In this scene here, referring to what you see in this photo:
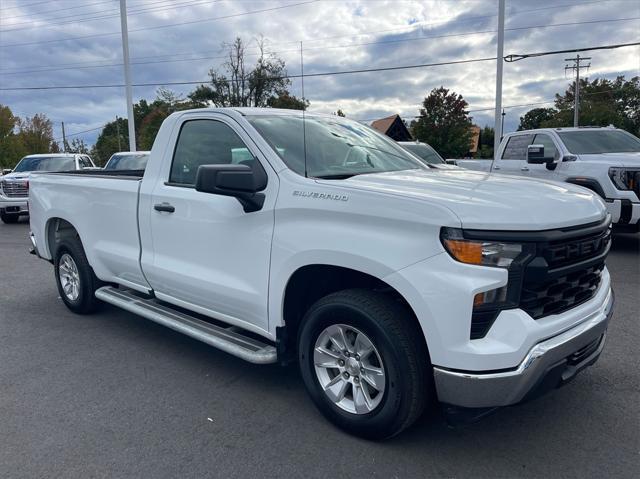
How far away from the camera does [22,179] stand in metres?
14.9

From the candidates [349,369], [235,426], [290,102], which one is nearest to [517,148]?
[349,369]

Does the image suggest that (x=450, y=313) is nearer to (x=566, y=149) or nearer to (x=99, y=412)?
(x=99, y=412)

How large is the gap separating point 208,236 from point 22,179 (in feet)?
44.7

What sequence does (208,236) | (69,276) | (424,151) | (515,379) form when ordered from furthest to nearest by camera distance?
(424,151) < (69,276) < (208,236) < (515,379)

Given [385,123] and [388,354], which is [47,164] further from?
[385,123]

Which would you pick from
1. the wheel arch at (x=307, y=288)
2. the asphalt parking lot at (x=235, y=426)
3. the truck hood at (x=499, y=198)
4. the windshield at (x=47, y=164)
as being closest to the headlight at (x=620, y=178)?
the asphalt parking lot at (x=235, y=426)

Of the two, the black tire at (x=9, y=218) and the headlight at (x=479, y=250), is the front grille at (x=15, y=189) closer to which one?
the black tire at (x=9, y=218)

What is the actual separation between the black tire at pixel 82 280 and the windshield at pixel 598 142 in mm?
7902

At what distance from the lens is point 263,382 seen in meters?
3.91

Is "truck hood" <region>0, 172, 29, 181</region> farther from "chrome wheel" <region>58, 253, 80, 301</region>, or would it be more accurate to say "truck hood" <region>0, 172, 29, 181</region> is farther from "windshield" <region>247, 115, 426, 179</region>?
"windshield" <region>247, 115, 426, 179</region>

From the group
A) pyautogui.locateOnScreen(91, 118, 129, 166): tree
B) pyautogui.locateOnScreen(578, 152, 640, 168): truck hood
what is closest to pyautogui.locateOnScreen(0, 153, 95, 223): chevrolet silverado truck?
pyautogui.locateOnScreen(578, 152, 640, 168): truck hood

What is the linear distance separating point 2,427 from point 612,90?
196 ft

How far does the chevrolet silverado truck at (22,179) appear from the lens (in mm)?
14877

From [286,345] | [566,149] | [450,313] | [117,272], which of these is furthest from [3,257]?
[566,149]
